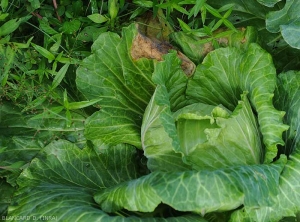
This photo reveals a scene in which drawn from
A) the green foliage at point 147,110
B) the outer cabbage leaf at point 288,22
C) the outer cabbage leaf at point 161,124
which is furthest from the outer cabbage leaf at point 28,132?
the outer cabbage leaf at point 288,22

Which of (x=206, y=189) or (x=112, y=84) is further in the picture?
(x=112, y=84)

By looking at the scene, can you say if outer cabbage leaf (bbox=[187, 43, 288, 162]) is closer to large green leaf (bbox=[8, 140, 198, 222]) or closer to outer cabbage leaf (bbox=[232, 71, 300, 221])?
outer cabbage leaf (bbox=[232, 71, 300, 221])

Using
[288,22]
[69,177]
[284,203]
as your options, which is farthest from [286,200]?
[69,177]

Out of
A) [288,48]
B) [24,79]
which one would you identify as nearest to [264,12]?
[288,48]

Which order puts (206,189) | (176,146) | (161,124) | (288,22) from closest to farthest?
(206,189)
(176,146)
(161,124)
(288,22)

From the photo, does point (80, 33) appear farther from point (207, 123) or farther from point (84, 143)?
point (207, 123)

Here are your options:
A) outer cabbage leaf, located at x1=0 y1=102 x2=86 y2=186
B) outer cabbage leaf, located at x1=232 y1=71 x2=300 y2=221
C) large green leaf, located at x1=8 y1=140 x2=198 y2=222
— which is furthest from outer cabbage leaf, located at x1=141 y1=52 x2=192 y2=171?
outer cabbage leaf, located at x1=0 y1=102 x2=86 y2=186

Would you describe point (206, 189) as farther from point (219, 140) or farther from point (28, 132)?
point (28, 132)
